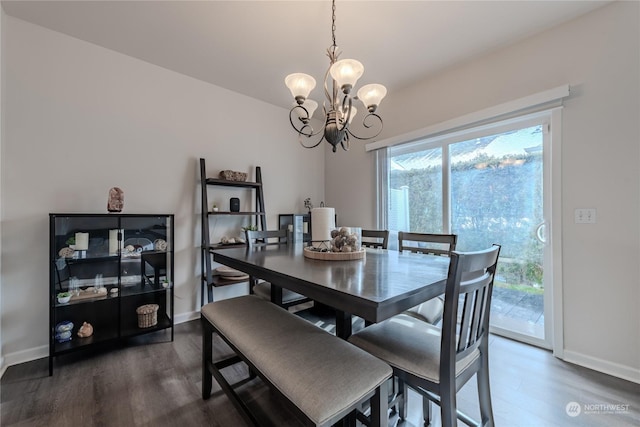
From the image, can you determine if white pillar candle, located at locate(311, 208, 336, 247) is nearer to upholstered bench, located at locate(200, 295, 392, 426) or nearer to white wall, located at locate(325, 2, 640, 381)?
upholstered bench, located at locate(200, 295, 392, 426)

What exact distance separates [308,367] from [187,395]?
1.14m

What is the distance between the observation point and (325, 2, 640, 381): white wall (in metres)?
1.70

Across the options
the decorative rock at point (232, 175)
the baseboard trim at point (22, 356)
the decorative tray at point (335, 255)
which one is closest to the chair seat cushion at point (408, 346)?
the decorative tray at point (335, 255)

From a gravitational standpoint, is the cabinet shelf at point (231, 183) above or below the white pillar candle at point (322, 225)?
above

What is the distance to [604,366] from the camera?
1.77 meters

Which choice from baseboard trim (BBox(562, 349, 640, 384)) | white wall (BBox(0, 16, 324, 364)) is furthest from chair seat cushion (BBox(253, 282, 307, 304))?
baseboard trim (BBox(562, 349, 640, 384))

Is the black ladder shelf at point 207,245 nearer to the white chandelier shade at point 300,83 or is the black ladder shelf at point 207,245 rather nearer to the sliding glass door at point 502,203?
the white chandelier shade at point 300,83

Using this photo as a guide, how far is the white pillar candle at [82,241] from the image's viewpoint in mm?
1995

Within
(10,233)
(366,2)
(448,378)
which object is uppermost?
(366,2)

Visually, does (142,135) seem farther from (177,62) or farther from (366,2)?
(366,2)

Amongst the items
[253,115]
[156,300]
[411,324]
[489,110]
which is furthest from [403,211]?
[156,300]

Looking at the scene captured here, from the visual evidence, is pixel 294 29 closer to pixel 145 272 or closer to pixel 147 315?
pixel 145 272

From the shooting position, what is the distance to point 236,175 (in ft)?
9.43

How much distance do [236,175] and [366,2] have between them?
1.97m
